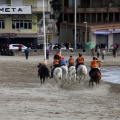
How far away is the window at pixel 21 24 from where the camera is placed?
213 feet

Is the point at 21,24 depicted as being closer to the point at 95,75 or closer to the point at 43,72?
the point at 43,72

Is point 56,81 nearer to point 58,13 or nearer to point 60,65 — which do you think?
point 60,65

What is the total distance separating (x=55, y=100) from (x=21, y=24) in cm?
4477

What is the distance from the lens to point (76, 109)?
60.5 ft

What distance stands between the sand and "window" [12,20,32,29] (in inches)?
1303

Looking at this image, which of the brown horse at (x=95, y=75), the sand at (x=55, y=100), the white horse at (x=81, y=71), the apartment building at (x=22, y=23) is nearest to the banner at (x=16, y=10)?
the apartment building at (x=22, y=23)

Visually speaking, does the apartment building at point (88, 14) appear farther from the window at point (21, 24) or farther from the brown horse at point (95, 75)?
the brown horse at point (95, 75)

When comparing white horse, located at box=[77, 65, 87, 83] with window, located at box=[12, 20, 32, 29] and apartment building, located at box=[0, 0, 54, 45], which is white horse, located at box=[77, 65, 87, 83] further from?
window, located at box=[12, 20, 32, 29]

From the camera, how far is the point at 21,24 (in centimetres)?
6506

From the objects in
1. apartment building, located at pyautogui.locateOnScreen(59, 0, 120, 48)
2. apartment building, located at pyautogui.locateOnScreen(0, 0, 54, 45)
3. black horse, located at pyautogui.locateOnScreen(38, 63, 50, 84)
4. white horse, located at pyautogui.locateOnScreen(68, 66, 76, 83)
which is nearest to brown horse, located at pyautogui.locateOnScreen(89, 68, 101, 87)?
white horse, located at pyautogui.locateOnScreen(68, 66, 76, 83)

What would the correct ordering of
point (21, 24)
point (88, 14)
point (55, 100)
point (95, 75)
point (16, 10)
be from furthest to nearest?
point (88, 14)
point (21, 24)
point (16, 10)
point (95, 75)
point (55, 100)

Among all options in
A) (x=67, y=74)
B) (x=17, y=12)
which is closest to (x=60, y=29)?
(x=17, y=12)

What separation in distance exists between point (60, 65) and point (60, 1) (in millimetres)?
55534

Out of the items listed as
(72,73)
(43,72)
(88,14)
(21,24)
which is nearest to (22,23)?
(21,24)
